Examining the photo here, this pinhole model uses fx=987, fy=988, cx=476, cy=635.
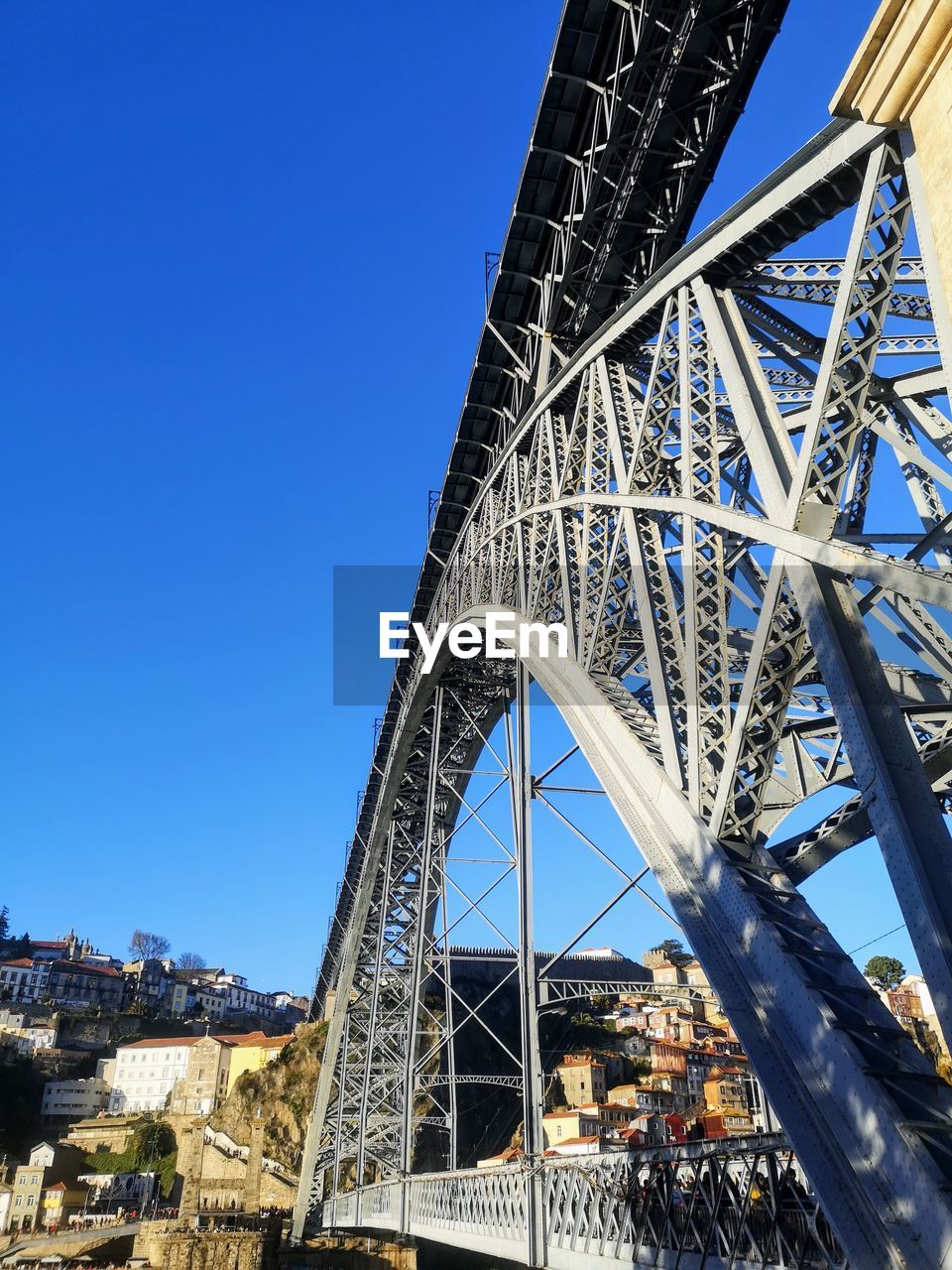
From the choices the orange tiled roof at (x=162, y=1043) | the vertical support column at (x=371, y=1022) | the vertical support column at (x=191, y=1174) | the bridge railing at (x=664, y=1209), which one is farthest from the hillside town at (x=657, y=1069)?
the orange tiled roof at (x=162, y=1043)

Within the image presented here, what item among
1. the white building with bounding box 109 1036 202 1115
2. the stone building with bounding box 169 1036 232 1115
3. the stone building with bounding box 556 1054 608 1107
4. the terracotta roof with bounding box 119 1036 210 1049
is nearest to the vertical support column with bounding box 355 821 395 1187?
the stone building with bounding box 556 1054 608 1107

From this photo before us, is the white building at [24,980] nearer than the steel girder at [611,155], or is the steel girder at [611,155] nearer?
the steel girder at [611,155]

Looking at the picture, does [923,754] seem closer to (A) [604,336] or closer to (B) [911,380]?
(B) [911,380]

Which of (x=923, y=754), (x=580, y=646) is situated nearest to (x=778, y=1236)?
(x=923, y=754)

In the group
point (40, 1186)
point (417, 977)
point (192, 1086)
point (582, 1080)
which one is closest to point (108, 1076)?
point (192, 1086)

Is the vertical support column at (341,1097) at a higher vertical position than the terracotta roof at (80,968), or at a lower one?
lower

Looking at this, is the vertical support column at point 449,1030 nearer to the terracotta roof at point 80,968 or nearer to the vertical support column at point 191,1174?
the vertical support column at point 191,1174

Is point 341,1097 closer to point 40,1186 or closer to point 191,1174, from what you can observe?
point 191,1174

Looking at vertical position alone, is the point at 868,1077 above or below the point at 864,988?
below
